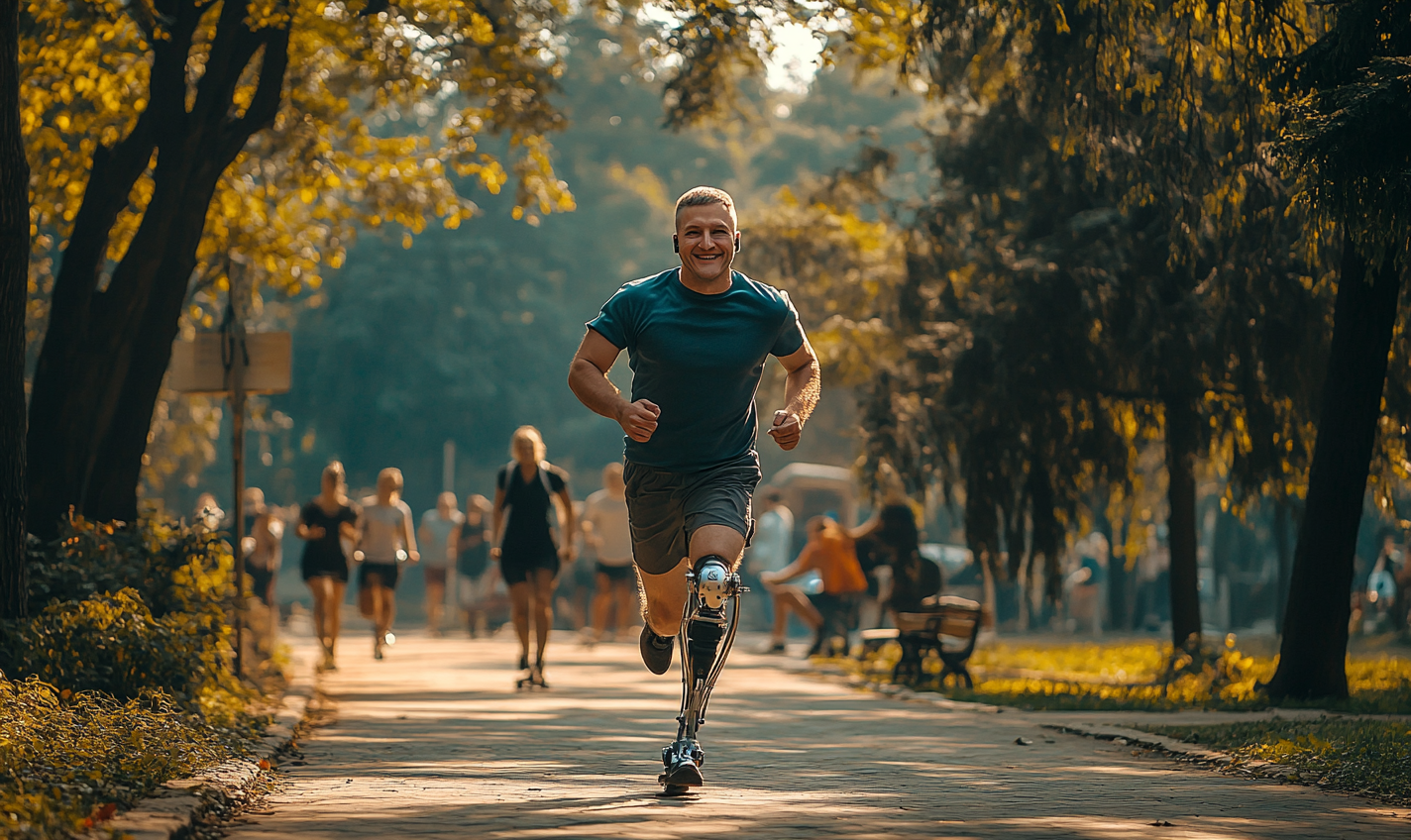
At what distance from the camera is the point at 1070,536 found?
16.6 meters

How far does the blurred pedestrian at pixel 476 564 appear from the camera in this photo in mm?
27141

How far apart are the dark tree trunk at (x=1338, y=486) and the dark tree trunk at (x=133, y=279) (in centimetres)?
728

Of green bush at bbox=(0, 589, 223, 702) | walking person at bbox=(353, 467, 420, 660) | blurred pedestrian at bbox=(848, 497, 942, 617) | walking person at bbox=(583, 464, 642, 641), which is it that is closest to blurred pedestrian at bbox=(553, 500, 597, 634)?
walking person at bbox=(583, 464, 642, 641)

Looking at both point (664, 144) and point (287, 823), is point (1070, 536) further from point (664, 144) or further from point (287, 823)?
point (664, 144)

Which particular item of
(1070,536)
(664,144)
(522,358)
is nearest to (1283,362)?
(1070,536)

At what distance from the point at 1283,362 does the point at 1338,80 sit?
5.13 metres

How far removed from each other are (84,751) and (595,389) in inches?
89.1

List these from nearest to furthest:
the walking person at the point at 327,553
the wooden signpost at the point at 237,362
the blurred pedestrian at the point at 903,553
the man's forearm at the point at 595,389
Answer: the man's forearm at the point at 595,389
the wooden signpost at the point at 237,362
the walking person at the point at 327,553
the blurred pedestrian at the point at 903,553

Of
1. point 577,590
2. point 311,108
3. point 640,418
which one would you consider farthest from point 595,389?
point 577,590

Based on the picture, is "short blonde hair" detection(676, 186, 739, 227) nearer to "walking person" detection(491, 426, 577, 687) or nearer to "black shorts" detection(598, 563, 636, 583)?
"walking person" detection(491, 426, 577, 687)

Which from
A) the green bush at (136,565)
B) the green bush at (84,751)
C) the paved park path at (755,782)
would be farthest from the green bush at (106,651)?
the paved park path at (755,782)

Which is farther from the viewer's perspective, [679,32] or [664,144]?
[664,144]

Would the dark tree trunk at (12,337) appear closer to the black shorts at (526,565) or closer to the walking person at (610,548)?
the black shorts at (526,565)

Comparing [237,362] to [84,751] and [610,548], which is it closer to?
[84,751]
